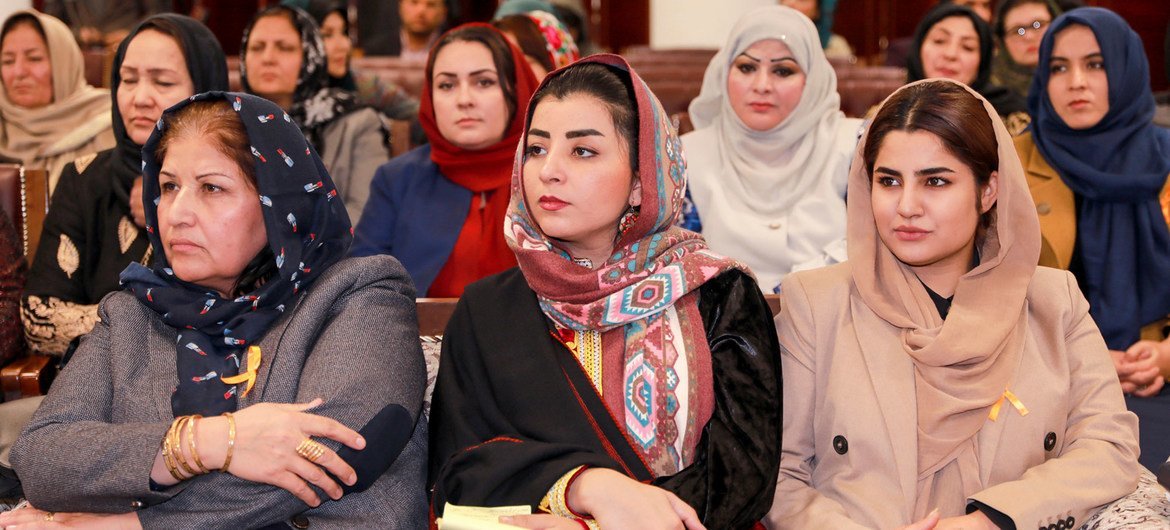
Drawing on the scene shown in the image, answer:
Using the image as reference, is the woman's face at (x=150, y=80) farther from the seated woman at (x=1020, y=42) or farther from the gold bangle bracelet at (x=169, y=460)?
the seated woman at (x=1020, y=42)

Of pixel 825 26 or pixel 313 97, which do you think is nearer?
pixel 313 97

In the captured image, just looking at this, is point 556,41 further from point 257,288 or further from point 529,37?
point 257,288

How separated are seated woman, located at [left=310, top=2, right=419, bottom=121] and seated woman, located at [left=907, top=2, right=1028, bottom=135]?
214 cm

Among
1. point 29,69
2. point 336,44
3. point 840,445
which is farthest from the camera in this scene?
point 336,44

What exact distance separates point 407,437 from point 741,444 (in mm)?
581

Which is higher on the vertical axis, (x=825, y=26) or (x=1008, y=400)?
(x=825, y=26)

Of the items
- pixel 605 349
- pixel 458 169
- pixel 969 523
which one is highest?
pixel 458 169

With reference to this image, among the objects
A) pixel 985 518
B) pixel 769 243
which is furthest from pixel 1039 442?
pixel 769 243

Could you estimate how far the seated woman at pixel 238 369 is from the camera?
6.11 ft

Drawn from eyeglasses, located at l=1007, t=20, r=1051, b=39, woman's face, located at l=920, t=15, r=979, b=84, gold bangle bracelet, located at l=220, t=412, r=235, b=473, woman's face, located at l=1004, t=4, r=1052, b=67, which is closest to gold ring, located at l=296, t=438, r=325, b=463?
gold bangle bracelet, located at l=220, t=412, r=235, b=473

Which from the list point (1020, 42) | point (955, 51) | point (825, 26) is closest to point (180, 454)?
point (955, 51)

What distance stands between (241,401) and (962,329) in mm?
1287

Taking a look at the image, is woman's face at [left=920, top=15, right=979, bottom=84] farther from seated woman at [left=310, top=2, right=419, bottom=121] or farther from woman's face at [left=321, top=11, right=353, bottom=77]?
woman's face at [left=321, top=11, right=353, bottom=77]

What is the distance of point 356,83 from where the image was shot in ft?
17.1
